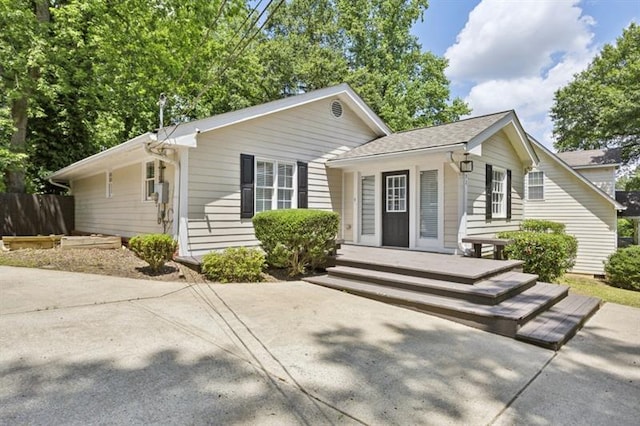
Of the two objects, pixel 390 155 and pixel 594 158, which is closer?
pixel 390 155

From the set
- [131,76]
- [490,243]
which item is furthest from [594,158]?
[131,76]

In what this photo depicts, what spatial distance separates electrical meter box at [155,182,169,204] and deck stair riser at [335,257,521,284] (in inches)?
158

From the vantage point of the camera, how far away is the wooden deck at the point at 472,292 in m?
4.41

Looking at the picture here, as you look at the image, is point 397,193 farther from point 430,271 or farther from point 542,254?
point 430,271

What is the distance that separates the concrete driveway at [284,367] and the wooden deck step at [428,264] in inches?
41.7

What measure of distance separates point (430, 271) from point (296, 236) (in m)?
2.42

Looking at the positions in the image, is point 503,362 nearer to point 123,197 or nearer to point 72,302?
point 72,302

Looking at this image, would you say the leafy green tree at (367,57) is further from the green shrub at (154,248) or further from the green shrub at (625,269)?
the green shrub at (154,248)

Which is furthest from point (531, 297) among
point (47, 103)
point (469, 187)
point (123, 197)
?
point (47, 103)

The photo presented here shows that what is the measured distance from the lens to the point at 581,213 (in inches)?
550

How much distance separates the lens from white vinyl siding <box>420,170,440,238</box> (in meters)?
8.45

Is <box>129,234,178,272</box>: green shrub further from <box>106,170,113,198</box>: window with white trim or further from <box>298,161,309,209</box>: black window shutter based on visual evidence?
<box>106,170,113,198</box>: window with white trim

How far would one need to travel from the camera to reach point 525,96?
23.4m

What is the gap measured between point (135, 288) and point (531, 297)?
20.6 feet
